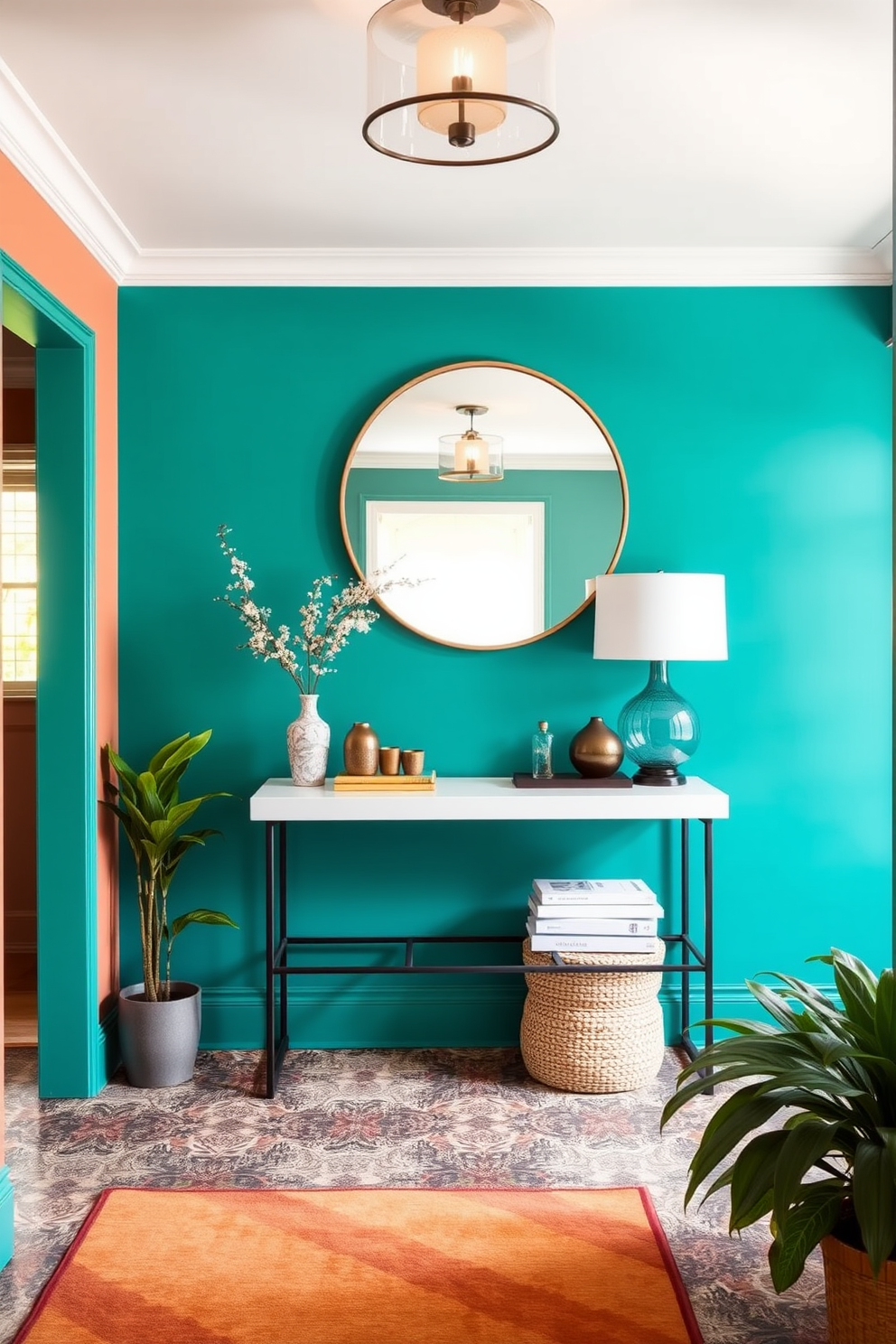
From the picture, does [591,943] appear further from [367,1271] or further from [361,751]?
[367,1271]

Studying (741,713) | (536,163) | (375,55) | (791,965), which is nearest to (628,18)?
(375,55)

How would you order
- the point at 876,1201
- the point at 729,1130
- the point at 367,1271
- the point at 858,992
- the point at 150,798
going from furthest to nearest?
the point at 150,798, the point at 367,1271, the point at 858,992, the point at 729,1130, the point at 876,1201

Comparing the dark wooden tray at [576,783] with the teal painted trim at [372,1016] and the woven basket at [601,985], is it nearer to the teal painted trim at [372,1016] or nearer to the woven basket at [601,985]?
the woven basket at [601,985]

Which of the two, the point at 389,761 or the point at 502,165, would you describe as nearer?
the point at 502,165

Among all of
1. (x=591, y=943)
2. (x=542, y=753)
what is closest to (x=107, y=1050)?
(x=591, y=943)

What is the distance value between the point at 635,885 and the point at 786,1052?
1.53m

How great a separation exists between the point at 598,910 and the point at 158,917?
1377mm

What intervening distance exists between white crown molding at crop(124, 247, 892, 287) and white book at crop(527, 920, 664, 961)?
2.11 meters

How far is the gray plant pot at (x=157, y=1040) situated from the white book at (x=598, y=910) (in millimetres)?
1124

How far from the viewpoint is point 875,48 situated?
2.40 meters

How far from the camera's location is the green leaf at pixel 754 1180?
6.08ft

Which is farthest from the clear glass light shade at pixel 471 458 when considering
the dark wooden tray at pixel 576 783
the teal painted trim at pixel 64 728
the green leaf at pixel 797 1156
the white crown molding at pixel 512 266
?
the green leaf at pixel 797 1156

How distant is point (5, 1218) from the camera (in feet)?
7.93

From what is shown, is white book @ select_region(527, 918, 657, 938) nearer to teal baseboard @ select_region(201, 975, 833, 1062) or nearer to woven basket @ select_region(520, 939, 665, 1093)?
woven basket @ select_region(520, 939, 665, 1093)
